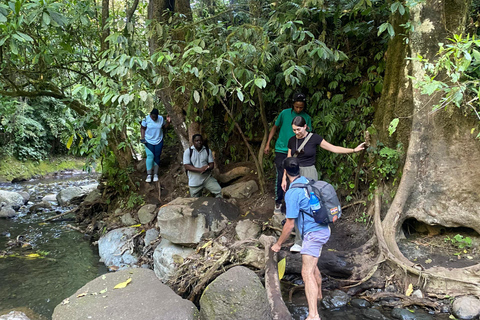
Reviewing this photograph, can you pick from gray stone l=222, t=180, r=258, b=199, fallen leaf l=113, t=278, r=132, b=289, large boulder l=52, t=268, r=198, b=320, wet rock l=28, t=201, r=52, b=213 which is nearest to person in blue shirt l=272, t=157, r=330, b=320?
large boulder l=52, t=268, r=198, b=320

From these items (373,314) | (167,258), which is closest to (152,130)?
(167,258)

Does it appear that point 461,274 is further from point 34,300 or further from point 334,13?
point 34,300

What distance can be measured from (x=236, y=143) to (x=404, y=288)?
16.6 feet

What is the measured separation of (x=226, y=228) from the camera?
6.06 meters

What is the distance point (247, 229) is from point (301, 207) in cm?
222

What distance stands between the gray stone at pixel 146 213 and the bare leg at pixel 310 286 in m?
4.73

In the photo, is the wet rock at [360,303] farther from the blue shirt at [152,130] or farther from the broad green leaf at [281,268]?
the blue shirt at [152,130]

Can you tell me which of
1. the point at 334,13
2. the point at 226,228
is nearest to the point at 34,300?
the point at 226,228

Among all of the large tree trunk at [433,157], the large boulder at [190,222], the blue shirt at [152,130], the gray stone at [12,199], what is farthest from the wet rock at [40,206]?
the large tree trunk at [433,157]

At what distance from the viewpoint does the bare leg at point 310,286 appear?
12.2 ft

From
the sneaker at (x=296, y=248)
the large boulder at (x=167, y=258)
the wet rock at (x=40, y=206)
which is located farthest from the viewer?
the wet rock at (x=40, y=206)

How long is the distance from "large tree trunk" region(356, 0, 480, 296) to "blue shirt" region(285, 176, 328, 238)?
1.48 m

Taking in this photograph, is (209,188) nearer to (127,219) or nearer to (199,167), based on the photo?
(199,167)

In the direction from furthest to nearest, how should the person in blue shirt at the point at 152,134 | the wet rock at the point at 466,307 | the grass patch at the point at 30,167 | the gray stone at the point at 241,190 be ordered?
the grass patch at the point at 30,167, the person in blue shirt at the point at 152,134, the gray stone at the point at 241,190, the wet rock at the point at 466,307
